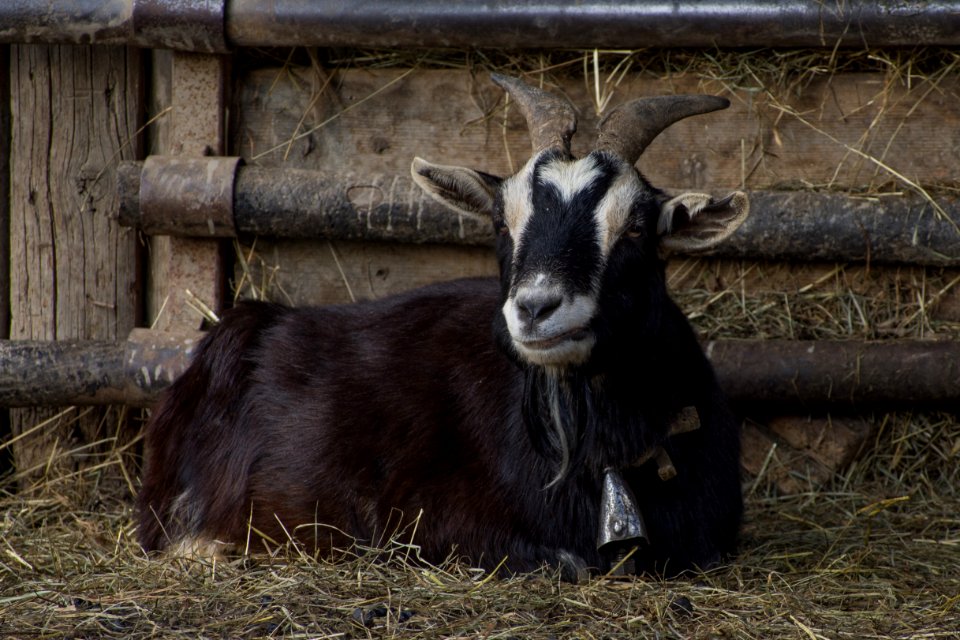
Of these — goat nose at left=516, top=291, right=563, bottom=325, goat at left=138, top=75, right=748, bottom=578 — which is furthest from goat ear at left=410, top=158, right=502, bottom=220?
goat nose at left=516, top=291, right=563, bottom=325

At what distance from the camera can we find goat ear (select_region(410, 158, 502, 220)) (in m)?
4.25

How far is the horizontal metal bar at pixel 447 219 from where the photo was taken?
5.13m

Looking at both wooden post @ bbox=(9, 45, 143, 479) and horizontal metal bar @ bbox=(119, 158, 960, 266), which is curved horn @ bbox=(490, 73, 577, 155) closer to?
horizontal metal bar @ bbox=(119, 158, 960, 266)

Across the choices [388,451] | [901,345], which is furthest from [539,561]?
[901,345]

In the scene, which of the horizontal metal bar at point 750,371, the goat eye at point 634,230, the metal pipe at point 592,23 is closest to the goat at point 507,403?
the goat eye at point 634,230

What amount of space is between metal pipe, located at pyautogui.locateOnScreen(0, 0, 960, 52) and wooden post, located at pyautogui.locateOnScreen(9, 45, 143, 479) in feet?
1.06

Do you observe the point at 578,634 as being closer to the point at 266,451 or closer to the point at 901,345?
the point at 266,451

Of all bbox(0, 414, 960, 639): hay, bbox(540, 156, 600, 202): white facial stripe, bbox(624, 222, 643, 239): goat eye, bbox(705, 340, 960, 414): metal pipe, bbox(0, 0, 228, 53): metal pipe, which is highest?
bbox(0, 0, 228, 53): metal pipe

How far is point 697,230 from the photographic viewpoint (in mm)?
4102

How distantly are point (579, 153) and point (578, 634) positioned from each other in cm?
269

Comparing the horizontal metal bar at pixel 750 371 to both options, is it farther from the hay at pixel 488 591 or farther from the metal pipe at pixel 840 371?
the hay at pixel 488 591

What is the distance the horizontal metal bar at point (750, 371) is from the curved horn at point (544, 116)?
57.3 inches

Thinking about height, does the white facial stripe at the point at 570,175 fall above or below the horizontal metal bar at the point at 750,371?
above

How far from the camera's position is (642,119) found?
164 inches
